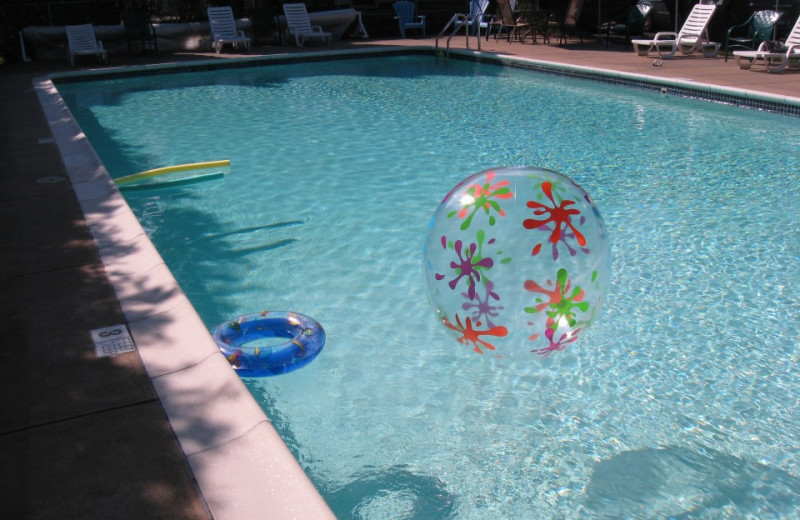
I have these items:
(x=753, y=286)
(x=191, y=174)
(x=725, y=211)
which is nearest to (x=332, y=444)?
(x=753, y=286)

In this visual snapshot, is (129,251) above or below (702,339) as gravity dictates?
above

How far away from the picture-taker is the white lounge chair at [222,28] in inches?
645

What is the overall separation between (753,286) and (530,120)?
18.1 feet

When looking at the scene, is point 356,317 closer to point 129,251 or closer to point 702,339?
point 129,251

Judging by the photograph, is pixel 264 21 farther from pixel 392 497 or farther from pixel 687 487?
pixel 687 487

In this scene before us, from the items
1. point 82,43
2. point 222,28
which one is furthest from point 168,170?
point 222,28

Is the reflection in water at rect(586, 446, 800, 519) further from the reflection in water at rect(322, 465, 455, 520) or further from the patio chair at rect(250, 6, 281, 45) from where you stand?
the patio chair at rect(250, 6, 281, 45)

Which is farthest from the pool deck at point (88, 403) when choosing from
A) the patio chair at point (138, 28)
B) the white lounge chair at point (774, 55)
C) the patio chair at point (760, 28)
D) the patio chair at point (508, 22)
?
the patio chair at point (508, 22)

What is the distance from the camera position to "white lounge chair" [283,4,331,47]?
17.2m

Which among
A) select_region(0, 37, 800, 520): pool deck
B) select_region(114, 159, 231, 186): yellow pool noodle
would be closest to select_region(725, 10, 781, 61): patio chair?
select_region(114, 159, 231, 186): yellow pool noodle

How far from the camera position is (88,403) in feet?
8.95

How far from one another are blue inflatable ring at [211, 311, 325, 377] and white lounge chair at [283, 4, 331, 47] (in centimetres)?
1407

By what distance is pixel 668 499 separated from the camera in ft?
9.75

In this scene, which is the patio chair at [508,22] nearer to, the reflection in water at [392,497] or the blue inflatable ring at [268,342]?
the blue inflatable ring at [268,342]
